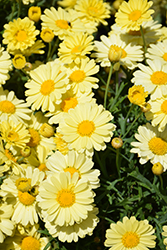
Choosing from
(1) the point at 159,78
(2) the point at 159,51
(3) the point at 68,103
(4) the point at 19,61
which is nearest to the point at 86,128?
(3) the point at 68,103

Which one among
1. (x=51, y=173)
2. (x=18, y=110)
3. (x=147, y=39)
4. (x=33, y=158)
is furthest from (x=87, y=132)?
(x=147, y=39)

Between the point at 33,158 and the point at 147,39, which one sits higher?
the point at 147,39

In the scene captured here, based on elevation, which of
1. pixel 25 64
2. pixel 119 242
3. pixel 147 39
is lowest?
pixel 119 242

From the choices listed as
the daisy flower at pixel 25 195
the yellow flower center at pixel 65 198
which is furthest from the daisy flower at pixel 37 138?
the yellow flower center at pixel 65 198

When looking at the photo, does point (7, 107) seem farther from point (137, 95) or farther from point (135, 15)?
point (135, 15)

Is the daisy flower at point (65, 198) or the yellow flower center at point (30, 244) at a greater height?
the daisy flower at point (65, 198)

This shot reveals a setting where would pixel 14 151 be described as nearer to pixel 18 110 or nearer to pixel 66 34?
pixel 18 110

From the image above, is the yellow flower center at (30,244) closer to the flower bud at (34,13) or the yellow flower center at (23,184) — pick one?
the yellow flower center at (23,184)
